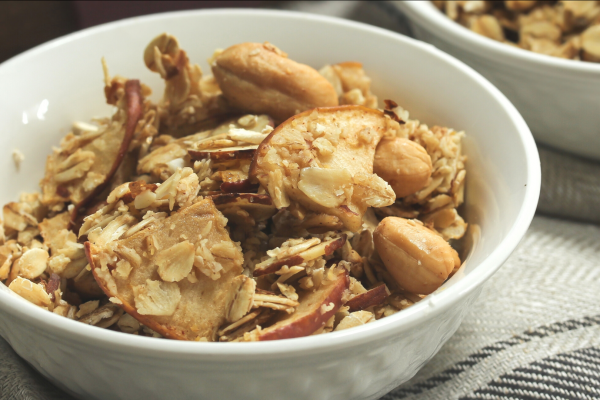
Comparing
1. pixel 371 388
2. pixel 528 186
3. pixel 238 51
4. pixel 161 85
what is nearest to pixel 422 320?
pixel 371 388

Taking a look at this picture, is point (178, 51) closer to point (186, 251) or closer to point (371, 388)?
point (186, 251)

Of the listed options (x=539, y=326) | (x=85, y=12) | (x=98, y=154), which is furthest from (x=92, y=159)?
(x=85, y=12)

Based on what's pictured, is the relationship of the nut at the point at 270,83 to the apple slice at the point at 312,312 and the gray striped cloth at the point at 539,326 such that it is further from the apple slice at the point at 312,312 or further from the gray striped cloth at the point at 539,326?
the gray striped cloth at the point at 539,326

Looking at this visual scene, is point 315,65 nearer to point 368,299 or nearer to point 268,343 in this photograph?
point 368,299

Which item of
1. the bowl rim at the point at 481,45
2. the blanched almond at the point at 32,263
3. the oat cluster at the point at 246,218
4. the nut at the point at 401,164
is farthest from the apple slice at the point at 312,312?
the bowl rim at the point at 481,45

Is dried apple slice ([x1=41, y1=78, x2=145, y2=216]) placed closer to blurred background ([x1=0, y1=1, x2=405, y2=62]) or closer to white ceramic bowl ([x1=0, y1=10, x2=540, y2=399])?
white ceramic bowl ([x1=0, y1=10, x2=540, y2=399])
